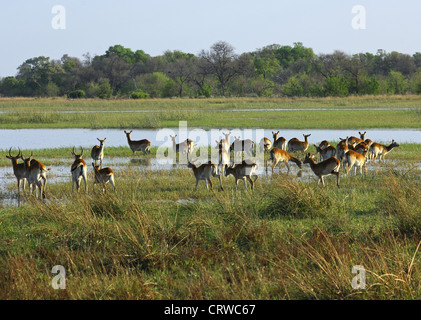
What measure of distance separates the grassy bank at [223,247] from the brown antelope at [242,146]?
7843 millimetres

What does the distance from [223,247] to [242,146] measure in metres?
11.5

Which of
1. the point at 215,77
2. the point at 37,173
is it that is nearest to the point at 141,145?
the point at 37,173

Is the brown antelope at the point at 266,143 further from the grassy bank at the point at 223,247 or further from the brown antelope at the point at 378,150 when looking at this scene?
the grassy bank at the point at 223,247

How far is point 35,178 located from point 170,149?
9.51 meters

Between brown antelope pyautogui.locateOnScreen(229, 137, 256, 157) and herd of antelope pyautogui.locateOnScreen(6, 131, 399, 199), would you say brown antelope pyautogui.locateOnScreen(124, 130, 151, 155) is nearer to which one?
herd of antelope pyautogui.locateOnScreen(6, 131, 399, 199)

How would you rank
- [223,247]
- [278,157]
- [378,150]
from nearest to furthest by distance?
1. [223,247]
2. [278,157]
3. [378,150]

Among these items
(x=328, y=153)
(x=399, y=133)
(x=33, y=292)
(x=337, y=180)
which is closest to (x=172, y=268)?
(x=33, y=292)

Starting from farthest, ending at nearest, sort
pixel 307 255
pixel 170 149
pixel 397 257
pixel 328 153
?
pixel 170 149, pixel 328 153, pixel 307 255, pixel 397 257

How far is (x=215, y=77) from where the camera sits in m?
83.2

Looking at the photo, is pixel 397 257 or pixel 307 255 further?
pixel 307 255

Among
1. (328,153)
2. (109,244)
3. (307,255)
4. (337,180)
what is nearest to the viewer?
(307,255)

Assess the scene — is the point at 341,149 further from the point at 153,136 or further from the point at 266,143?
the point at 153,136

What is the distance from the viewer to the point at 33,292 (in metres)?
5.93
